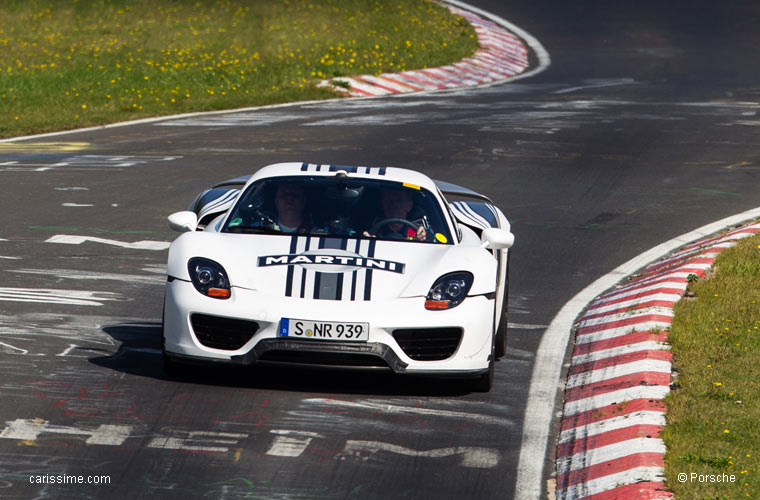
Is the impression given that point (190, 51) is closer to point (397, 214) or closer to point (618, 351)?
point (397, 214)

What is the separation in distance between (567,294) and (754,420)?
396 centimetres

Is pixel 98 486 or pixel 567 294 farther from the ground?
pixel 98 486

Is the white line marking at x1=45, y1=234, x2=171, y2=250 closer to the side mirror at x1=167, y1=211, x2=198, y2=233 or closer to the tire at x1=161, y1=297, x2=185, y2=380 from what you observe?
the side mirror at x1=167, y1=211, x2=198, y2=233

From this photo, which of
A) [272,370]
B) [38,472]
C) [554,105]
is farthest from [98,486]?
[554,105]

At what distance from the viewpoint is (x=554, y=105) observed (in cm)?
2548

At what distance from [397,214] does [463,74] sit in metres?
22.6

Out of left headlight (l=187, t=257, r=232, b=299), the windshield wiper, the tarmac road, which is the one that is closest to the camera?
the tarmac road

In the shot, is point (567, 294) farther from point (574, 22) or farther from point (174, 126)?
point (574, 22)

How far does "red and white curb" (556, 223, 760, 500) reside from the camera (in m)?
6.52

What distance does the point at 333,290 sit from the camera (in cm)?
771

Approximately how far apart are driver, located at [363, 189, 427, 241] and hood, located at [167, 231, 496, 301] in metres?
0.22

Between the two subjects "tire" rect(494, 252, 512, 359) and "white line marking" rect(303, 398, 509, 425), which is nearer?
"white line marking" rect(303, 398, 509, 425)

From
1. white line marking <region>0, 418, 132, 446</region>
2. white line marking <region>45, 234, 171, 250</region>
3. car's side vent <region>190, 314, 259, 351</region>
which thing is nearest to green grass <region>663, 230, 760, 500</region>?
car's side vent <region>190, 314, 259, 351</region>

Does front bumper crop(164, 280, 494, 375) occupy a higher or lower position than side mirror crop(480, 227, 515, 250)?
lower
